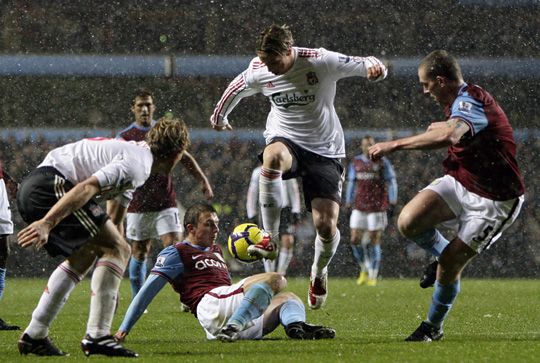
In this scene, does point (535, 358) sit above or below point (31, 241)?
below

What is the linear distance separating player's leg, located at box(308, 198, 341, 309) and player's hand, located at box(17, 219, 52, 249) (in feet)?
10.6

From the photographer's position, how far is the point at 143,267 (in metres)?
10.7

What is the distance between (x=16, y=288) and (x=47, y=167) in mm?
9730

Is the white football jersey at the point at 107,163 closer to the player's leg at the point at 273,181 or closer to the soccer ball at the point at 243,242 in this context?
the soccer ball at the point at 243,242

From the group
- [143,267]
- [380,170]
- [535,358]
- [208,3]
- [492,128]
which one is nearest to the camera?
[535,358]

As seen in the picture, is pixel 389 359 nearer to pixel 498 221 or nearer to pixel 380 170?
pixel 498 221

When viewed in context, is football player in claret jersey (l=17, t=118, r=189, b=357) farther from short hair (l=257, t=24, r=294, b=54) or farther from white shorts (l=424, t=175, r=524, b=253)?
white shorts (l=424, t=175, r=524, b=253)

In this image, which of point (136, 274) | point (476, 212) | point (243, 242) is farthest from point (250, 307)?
point (136, 274)

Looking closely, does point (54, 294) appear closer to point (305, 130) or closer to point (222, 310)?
point (222, 310)

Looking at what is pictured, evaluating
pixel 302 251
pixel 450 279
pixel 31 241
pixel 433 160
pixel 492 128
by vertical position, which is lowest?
pixel 302 251

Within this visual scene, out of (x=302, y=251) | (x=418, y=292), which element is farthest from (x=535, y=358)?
(x=302, y=251)

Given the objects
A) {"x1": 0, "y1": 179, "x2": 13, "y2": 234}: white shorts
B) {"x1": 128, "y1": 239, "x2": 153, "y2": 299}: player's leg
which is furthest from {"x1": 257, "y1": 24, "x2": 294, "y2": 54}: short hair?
{"x1": 128, "y1": 239, "x2": 153, "y2": 299}: player's leg

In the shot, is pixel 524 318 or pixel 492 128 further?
pixel 524 318

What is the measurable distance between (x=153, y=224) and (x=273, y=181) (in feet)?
9.61
